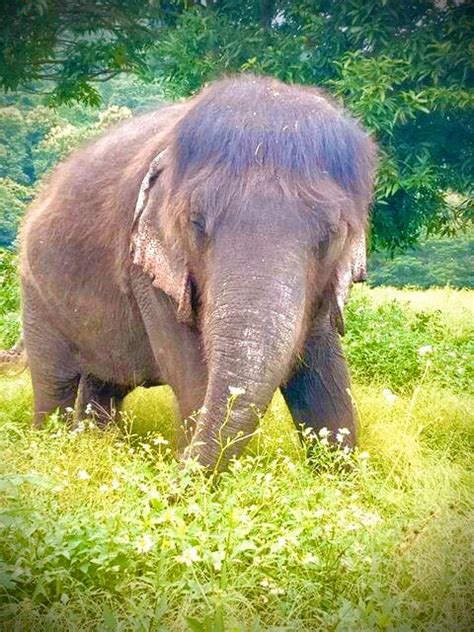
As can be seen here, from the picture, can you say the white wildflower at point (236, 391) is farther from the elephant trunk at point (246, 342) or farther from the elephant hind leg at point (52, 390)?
the elephant hind leg at point (52, 390)

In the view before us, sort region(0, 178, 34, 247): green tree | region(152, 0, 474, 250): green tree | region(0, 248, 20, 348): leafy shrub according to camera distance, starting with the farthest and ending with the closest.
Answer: region(0, 248, 20, 348): leafy shrub
region(0, 178, 34, 247): green tree
region(152, 0, 474, 250): green tree

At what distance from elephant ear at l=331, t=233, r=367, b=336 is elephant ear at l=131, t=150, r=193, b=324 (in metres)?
0.66

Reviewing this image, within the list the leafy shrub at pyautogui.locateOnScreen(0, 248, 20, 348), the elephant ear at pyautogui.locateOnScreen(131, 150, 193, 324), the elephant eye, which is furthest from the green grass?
the leafy shrub at pyautogui.locateOnScreen(0, 248, 20, 348)

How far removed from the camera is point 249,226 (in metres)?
3.74

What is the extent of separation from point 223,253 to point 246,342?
0.38m

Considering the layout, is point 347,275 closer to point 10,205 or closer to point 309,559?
point 309,559

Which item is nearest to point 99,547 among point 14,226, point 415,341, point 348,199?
point 348,199

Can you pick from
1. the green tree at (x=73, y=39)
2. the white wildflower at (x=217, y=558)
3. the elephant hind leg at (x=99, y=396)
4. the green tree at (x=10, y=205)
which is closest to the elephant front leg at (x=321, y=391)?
the elephant hind leg at (x=99, y=396)

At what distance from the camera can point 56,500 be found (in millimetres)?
3354

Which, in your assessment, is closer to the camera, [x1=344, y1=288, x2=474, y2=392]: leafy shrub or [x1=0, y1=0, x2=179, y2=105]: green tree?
[x1=0, y1=0, x2=179, y2=105]: green tree

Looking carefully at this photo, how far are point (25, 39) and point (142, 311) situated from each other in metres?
1.37

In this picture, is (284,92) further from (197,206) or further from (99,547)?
(99,547)

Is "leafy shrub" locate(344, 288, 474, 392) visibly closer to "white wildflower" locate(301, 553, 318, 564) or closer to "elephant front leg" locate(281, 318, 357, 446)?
"elephant front leg" locate(281, 318, 357, 446)

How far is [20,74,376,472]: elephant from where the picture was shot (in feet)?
12.0
